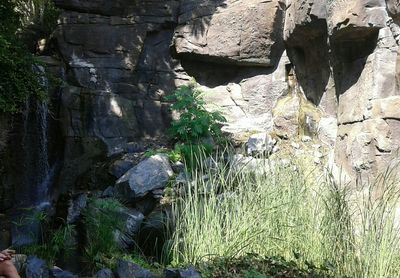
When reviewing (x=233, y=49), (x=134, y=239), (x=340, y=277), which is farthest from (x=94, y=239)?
(x=233, y=49)

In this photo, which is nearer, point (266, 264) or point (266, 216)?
point (266, 264)

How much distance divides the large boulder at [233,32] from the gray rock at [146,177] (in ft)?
8.75

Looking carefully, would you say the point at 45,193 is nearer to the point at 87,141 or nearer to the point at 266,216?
the point at 87,141

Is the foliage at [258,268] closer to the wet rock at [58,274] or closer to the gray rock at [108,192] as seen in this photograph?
the wet rock at [58,274]

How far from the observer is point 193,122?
297 inches

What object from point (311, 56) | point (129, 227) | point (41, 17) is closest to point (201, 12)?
point (311, 56)

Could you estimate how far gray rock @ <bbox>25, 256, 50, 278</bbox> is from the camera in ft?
14.2

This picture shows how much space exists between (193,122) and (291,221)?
3437 millimetres

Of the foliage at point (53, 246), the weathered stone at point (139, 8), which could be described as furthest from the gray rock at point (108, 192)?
the weathered stone at point (139, 8)

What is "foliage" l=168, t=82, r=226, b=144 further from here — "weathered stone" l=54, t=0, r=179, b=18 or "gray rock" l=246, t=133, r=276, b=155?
"weathered stone" l=54, t=0, r=179, b=18

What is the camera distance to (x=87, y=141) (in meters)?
8.02

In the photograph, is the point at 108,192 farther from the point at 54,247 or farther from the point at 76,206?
the point at 54,247

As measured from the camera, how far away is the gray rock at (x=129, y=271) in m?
4.23

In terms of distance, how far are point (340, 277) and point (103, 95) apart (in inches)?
221
